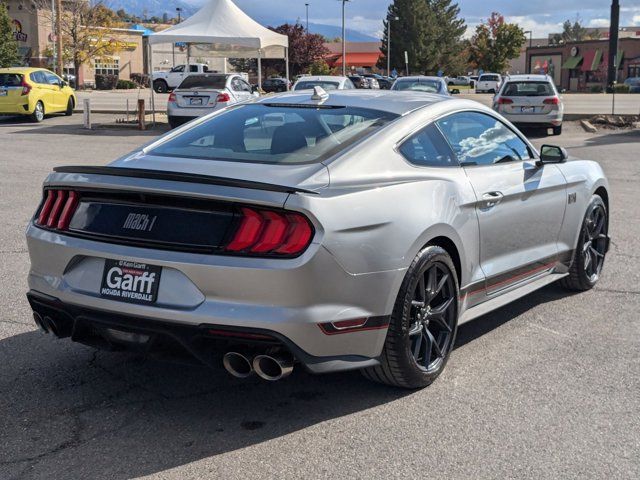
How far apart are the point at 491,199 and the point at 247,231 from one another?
185 centimetres

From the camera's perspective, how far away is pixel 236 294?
3.61m

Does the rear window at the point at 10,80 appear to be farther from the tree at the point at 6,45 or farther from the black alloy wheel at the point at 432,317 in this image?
the tree at the point at 6,45

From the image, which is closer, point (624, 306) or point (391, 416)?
point (391, 416)

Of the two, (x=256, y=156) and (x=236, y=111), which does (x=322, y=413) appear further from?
(x=236, y=111)

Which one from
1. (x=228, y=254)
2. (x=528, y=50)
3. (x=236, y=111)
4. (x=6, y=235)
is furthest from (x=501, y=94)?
(x=528, y=50)

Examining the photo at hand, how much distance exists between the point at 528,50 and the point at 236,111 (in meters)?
111

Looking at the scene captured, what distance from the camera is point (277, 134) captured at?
183 inches

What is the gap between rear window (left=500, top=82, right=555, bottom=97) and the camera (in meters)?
22.0

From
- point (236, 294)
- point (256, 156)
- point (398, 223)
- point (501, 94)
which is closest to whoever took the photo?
point (236, 294)

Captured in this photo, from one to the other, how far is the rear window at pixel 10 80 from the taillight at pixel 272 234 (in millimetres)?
23405

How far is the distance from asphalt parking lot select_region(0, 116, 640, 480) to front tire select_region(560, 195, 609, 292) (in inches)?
20.4

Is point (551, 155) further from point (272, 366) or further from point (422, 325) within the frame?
point (272, 366)

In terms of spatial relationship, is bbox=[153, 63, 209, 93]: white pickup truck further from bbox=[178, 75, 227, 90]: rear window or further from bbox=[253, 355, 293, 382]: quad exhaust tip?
bbox=[253, 355, 293, 382]: quad exhaust tip

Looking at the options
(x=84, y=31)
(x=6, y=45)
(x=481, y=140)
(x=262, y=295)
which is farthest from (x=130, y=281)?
(x=84, y=31)
